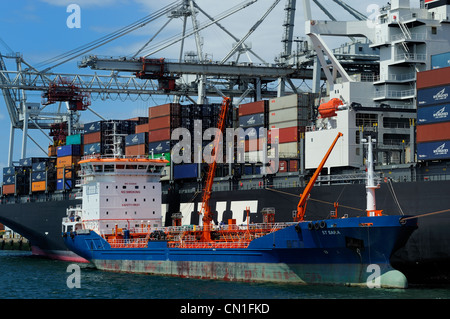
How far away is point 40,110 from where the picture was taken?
74375 mm

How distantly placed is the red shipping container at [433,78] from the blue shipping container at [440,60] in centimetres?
285

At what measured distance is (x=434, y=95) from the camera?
33750 millimetres

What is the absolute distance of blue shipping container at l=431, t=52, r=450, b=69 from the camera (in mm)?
37000

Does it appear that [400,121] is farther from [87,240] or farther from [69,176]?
[69,176]

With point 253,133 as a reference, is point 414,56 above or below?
above

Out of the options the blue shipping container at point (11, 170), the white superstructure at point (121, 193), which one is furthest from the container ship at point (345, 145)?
the blue shipping container at point (11, 170)

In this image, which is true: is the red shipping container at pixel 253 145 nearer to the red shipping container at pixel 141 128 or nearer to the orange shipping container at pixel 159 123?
the orange shipping container at pixel 159 123

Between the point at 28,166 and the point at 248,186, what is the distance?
85.5ft

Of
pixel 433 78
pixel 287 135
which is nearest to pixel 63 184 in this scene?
pixel 287 135

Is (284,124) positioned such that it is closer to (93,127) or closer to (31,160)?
(93,127)

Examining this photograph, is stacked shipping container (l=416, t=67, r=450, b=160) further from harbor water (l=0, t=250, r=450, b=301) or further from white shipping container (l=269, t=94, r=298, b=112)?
white shipping container (l=269, t=94, r=298, b=112)

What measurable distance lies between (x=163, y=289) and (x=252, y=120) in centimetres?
1793
